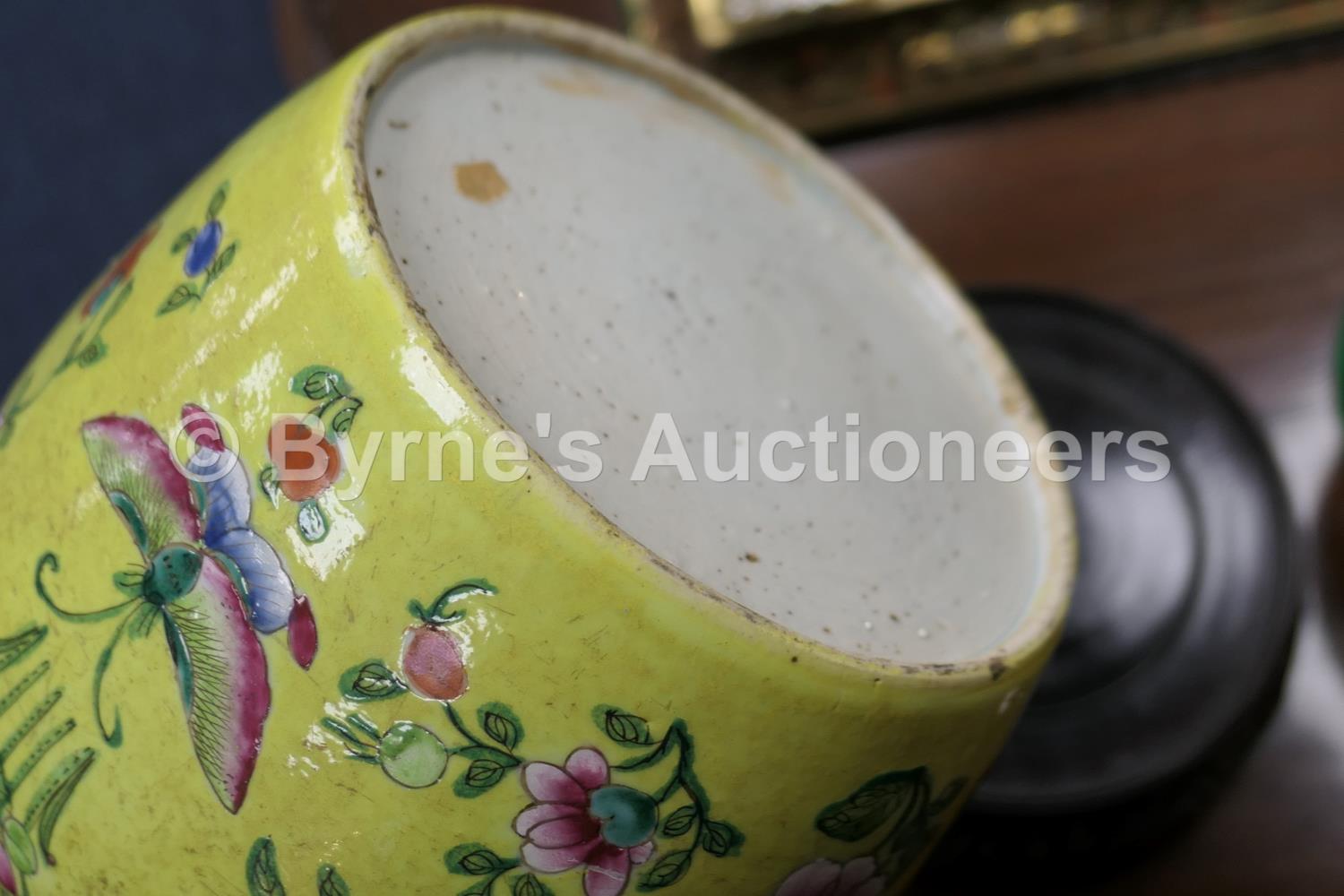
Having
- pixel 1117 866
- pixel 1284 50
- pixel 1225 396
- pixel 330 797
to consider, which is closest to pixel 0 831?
pixel 330 797

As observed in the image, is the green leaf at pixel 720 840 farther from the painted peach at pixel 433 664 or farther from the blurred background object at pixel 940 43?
the blurred background object at pixel 940 43

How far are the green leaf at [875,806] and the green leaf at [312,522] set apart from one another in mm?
135

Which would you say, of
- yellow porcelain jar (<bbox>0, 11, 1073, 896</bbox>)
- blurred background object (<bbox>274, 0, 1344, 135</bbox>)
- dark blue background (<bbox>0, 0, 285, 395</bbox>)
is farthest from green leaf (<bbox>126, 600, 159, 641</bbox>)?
dark blue background (<bbox>0, 0, 285, 395</bbox>)

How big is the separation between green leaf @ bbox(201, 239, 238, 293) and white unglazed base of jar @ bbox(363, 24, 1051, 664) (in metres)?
0.04

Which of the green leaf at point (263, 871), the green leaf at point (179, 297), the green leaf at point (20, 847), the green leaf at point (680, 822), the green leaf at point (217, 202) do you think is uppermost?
the green leaf at point (217, 202)

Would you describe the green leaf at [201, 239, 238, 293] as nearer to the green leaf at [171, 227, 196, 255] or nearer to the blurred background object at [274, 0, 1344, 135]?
the green leaf at [171, 227, 196, 255]

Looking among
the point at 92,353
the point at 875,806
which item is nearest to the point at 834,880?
the point at 875,806

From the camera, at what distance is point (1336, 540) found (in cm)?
58

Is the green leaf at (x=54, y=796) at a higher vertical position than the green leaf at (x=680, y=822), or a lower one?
lower

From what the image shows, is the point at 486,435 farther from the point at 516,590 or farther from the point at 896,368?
the point at 896,368

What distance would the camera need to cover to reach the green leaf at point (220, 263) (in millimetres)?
307

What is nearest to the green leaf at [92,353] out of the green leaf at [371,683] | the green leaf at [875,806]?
the green leaf at [371,683]

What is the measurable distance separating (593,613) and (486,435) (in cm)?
4

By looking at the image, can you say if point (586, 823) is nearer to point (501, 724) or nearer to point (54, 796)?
point (501, 724)
